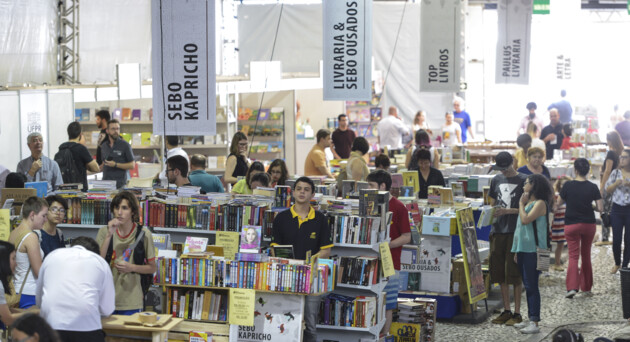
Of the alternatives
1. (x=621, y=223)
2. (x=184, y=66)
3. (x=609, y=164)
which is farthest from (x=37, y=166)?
(x=609, y=164)

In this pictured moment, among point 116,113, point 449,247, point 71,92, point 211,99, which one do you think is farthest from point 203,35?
point 116,113

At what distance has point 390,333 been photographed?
7949 mm

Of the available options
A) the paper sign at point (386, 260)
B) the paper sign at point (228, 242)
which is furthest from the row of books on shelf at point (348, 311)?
the paper sign at point (228, 242)

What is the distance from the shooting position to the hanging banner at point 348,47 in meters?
10.8

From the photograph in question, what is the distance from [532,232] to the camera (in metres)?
8.68

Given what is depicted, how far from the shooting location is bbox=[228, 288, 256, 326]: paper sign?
6730 mm

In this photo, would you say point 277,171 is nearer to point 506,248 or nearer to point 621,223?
point 506,248

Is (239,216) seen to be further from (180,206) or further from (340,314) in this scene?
(340,314)

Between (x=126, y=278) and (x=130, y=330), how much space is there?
36cm

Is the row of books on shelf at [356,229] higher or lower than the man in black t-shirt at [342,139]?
lower

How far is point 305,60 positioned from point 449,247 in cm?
1252

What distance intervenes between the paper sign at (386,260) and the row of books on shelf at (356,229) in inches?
2.6

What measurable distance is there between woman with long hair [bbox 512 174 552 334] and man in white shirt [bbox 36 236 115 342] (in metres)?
4.43

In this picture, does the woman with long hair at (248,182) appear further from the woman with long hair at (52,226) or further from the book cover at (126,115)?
the book cover at (126,115)
